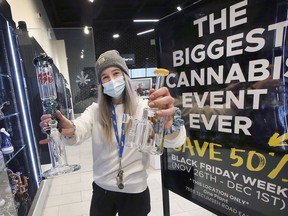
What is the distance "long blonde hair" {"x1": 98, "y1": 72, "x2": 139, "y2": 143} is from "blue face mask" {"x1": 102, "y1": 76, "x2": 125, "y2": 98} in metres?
0.04

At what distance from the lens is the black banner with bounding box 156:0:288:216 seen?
0.74 meters

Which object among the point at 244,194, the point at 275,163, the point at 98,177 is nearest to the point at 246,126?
the point at 275,163

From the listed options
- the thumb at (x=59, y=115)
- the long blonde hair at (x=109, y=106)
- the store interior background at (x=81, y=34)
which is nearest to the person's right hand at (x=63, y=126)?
the thumb at (x=59, y=115)

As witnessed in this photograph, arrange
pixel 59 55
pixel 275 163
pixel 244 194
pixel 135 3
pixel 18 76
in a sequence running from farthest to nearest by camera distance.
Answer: pixel 135 3 < pixel 59 55 < pixel 18 76 < pixel 244 194 < pixel 275 163

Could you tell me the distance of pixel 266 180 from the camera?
813mm

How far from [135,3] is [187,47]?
5940 millimetres

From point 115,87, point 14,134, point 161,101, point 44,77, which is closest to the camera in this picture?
point 161,101

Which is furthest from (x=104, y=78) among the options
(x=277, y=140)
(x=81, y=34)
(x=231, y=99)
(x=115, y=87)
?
(x=81, y=34)

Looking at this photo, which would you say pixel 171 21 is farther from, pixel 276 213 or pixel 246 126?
pixel 276 213

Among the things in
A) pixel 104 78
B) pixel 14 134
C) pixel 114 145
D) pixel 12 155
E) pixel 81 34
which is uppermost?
pixel 81 34

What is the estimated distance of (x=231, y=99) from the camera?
2.85ft

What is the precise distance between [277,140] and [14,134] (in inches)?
85.1

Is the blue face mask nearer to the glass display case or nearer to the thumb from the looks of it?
the thumb

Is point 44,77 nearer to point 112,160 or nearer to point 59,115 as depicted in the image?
point 59,115
